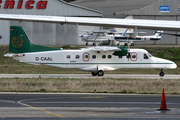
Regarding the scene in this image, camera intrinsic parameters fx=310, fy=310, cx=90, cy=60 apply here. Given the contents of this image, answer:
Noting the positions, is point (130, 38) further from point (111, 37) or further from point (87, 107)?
point (87, 107)

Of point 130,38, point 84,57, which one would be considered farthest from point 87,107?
point 130,38

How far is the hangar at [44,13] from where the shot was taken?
52.3m

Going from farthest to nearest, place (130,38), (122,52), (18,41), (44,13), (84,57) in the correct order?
(130,38) → (44,13) → (84,57) → (122,52) → (18,41)

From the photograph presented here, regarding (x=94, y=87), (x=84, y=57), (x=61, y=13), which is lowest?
(x=94, y=87)

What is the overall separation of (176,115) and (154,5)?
49.9 metres

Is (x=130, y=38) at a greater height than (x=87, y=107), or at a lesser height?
greater

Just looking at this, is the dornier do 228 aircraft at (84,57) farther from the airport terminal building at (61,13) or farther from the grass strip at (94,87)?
the airport terminal building at (61,13)

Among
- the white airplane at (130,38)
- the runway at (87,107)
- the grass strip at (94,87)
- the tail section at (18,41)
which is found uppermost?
the white airplane at (130,38)

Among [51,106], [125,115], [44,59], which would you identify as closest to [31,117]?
[51,106]

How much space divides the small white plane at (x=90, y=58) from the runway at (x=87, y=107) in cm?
1116

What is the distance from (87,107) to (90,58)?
15.4m

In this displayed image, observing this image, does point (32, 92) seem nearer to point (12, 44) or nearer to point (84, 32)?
point (12, 44)

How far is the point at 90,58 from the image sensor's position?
2730 cm

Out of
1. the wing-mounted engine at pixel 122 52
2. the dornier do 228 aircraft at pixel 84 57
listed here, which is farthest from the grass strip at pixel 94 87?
the wing-mounted engine at pixel 122 52
